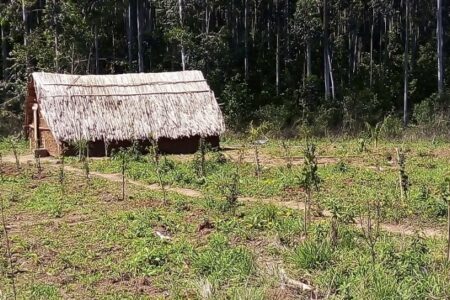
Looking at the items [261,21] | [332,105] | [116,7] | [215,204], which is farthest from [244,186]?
[261,21]

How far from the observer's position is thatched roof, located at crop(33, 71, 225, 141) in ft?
55.5

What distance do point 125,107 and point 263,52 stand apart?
19.2 metres

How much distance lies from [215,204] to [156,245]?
2161 mm

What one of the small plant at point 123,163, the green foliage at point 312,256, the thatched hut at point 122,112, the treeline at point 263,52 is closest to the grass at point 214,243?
the green foliage at point 312,256

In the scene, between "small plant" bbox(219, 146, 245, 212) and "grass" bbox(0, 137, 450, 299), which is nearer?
"grass" bbox(0, 137, 450, 299)

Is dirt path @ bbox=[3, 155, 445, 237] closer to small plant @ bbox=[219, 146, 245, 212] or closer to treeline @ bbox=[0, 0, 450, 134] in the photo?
small plant @ bbox=[219, 146, 245, 212]

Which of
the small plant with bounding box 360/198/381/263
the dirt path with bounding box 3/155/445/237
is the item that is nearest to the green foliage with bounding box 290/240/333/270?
the small plant with bounding box 360/198/381/263

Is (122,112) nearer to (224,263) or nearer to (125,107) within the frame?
(125,107)

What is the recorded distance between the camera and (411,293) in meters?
5.19

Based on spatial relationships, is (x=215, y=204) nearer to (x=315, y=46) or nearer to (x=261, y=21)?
(x=315, y=46)

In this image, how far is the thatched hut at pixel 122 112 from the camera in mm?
16922

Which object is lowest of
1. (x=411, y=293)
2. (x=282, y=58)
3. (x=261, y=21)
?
(x=411, y=293)

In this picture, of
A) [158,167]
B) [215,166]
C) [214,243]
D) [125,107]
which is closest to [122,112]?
[125,107]

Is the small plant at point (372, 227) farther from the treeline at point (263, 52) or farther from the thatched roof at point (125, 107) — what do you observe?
the treeline at point (263, 52)
